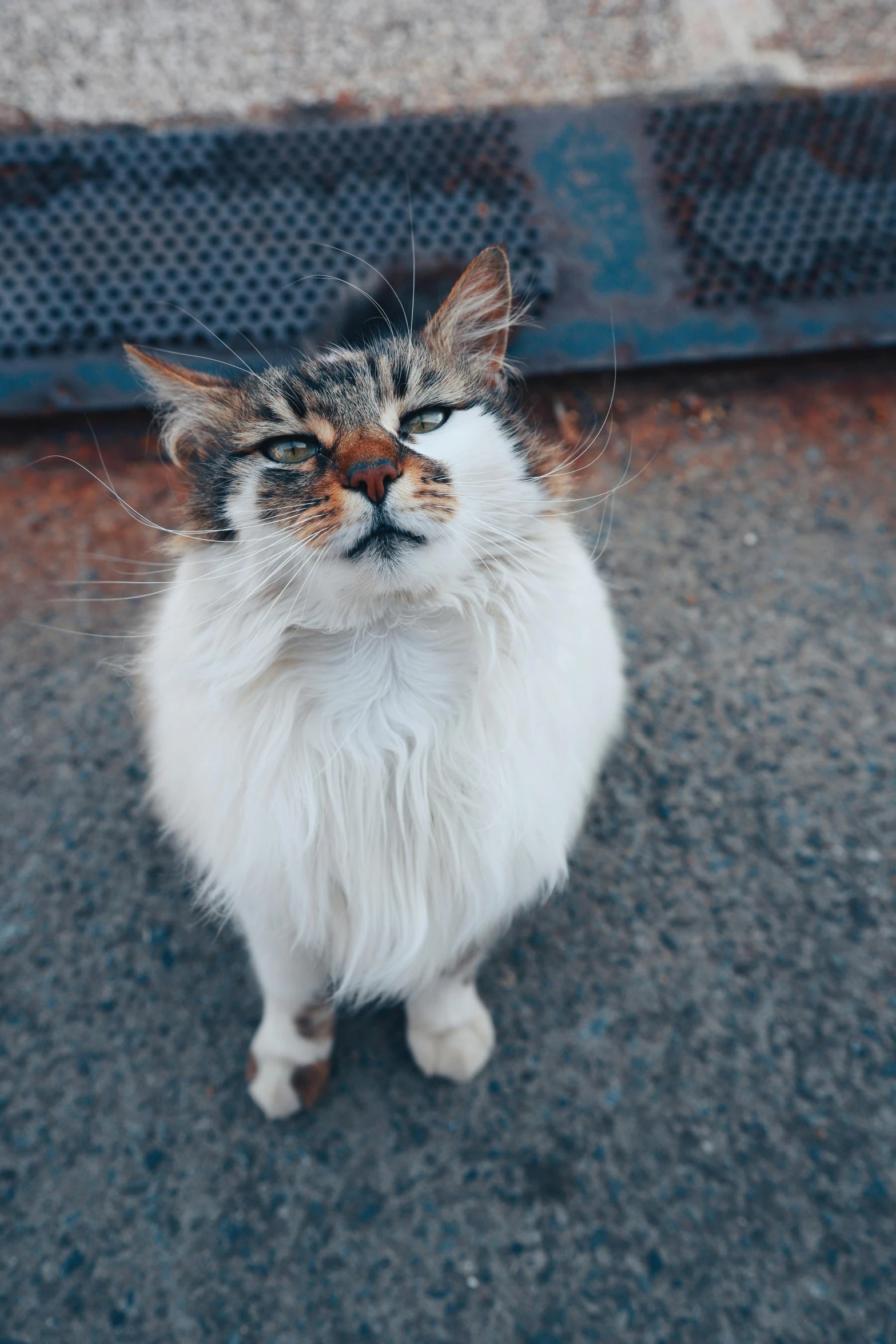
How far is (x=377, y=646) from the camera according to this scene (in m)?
1.16

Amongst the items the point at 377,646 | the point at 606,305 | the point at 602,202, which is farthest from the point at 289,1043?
the point at 602,202

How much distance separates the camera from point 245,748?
1.17 metres

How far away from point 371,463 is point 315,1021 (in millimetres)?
1039

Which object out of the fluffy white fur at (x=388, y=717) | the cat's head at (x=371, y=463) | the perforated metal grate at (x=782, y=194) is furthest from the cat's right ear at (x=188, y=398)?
the perforated metal grate at (x=782, y=194)

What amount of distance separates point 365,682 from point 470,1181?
1.02 m

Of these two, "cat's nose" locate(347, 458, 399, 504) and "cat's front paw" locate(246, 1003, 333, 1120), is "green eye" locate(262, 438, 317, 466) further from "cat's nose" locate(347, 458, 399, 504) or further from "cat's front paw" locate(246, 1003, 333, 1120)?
"cat's front paw" locate(246, 1003, 333, 1120)

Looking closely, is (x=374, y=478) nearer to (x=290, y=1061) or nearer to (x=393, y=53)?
(x=290, y=1061)

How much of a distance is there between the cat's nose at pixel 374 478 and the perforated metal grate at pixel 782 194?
168 centimetres

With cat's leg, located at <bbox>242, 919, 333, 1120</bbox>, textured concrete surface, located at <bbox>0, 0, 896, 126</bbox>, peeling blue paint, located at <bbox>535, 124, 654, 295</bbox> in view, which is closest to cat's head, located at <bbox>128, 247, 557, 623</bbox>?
cat's leg, located at <bbox>242, 919, 333, 1120</bbox>

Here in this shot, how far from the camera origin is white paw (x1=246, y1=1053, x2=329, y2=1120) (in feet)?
4.97

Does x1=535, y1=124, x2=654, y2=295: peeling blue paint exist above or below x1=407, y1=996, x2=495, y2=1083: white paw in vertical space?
above

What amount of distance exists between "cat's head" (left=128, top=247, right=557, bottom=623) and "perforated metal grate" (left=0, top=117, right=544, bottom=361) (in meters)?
1.04

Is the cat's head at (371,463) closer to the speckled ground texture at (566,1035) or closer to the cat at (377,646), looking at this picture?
the cat at (377,646)

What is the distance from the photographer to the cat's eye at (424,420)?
1149 mm
